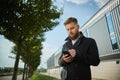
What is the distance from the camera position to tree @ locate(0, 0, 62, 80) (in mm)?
12370

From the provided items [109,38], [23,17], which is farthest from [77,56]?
[109,38]

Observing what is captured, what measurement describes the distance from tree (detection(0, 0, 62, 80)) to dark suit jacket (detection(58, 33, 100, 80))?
948 cm

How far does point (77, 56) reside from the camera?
256 cm

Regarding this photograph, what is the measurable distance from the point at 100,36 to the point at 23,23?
15.4 m

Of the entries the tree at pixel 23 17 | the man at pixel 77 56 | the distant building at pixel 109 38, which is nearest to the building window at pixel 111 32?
the distant building at pixel 109 38

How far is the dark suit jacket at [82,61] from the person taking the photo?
2.58 metres

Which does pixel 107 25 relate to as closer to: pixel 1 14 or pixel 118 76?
pixel 118 76

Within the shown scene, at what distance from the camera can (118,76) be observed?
20.4 metres

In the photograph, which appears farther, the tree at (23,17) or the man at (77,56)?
the tree at (23,17)

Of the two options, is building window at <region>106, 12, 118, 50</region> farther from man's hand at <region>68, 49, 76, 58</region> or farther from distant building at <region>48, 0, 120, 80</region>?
man's hand at <region>68, 49, 76, 58</region>

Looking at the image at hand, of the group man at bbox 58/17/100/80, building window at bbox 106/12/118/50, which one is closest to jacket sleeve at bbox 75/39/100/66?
man at bbox 58/17/100/80

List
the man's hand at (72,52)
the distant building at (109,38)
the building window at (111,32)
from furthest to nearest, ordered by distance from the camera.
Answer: the building window at (111,32)
the distant building at (109,38)
the man's hand at (72,52)

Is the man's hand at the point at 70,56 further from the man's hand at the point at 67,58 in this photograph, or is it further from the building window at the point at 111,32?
the building window at the point at 111,32

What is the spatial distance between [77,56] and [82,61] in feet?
0.33
